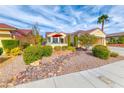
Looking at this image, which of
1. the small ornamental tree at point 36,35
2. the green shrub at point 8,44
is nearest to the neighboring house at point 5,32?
the green shrub at point 8,44

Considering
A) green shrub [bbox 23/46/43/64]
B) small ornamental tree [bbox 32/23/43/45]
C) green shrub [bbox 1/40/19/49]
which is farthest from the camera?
small ornamental tree [bbox 32/23/43/45]

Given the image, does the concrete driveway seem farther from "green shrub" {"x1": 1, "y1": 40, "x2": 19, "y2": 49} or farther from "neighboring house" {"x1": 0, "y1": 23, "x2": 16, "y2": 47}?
"neighboring house" {"x1": 0, "y1": 23, "x2": 16, "y2": 47}

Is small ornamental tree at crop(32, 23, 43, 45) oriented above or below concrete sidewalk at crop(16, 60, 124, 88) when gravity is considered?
above

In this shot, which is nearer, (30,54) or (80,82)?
(80,82)

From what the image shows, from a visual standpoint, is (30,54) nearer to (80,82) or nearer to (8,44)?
(80,82)

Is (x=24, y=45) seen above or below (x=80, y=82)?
above

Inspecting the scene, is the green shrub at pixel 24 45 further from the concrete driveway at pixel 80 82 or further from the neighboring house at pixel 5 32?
the concrete driveway at pixel 80 82

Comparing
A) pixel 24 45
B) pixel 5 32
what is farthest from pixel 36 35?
pixel 5 32

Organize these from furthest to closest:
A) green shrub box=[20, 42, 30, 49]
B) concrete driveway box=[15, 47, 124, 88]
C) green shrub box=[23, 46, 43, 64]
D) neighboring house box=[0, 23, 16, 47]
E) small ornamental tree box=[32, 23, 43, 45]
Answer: green shrub box=[20, 42, 30, 49], neighboring house box=[0, 23, 16, 47], small ornamental tree box=[32, 23, 43, 45], green shrub box=[23, 46, 43, 64], concrete driveway box=[15, 47, 124, 88]

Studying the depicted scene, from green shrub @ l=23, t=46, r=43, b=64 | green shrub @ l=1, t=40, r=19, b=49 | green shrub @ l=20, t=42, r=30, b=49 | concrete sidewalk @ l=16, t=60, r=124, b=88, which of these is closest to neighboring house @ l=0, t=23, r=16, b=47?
green shrub @ l=1, t=40, r=19, b=49

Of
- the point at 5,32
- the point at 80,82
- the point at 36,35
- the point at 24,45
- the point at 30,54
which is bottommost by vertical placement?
the point at 80,82

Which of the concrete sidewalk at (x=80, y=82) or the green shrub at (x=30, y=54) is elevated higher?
the green shrub at (x=30, y=54)
